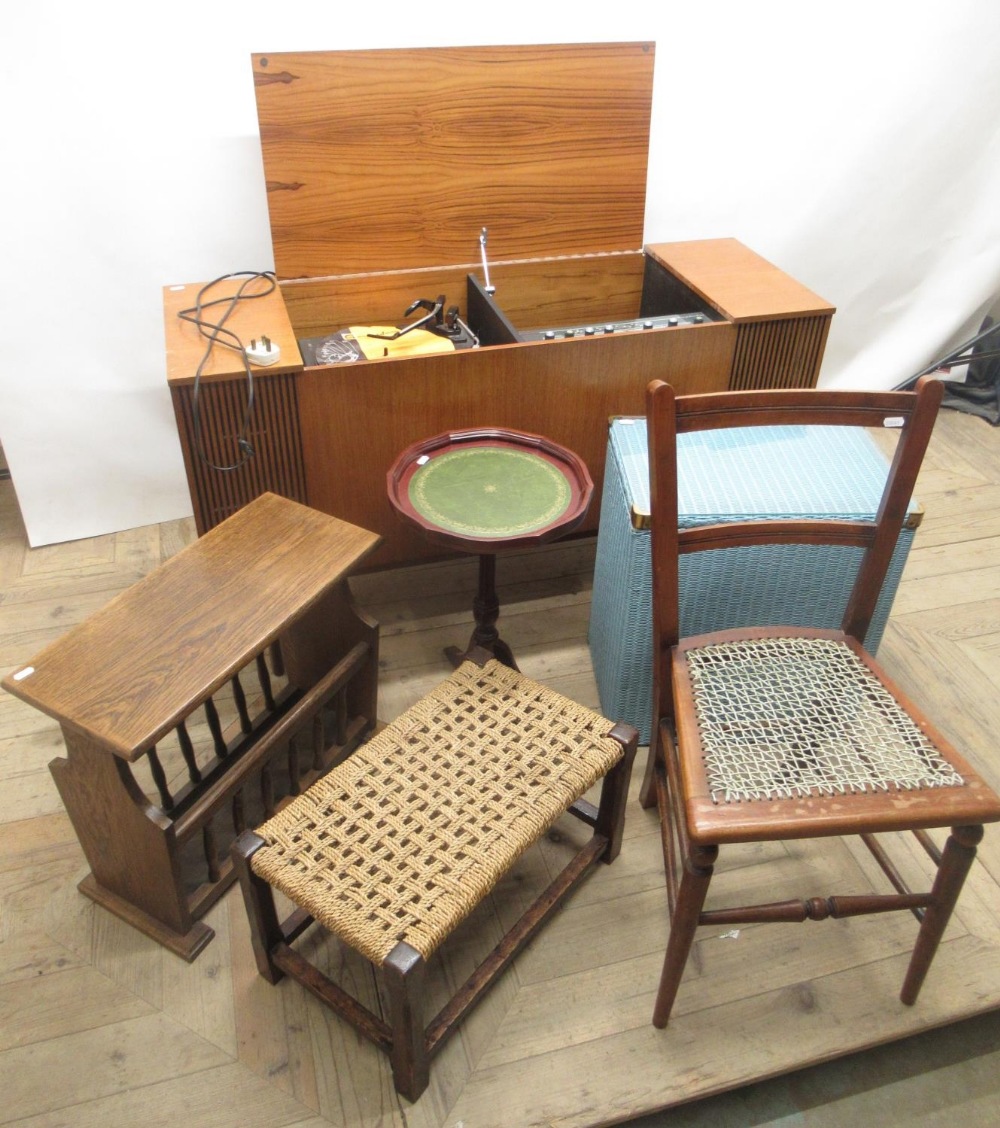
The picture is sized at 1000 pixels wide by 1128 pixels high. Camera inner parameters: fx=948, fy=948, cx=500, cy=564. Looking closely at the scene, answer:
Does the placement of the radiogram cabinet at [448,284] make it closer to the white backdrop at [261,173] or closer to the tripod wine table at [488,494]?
the tripod wine table at [488,494]

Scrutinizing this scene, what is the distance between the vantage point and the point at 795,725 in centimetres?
132

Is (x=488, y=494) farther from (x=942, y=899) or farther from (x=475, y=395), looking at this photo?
(x=942, y=899)

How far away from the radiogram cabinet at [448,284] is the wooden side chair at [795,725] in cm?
68

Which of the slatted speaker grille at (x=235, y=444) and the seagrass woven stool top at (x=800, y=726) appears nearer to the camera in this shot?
the seagrass woven stool top at (x=800, y=726)

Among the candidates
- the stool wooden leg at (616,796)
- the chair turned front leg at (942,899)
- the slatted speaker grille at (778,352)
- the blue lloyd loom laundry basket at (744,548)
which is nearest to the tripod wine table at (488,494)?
the blue lloyd loom laundry basket at (744,548)

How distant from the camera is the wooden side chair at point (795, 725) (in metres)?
1.20

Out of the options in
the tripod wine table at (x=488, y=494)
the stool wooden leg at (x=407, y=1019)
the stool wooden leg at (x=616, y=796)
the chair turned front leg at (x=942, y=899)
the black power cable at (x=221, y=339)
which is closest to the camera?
the stool wooden leg at (x=407, y=1019)

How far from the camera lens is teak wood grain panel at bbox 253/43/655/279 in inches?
75.3

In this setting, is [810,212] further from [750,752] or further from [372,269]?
[750,752]

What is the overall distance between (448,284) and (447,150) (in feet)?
0.93

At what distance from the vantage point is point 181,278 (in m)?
2.24

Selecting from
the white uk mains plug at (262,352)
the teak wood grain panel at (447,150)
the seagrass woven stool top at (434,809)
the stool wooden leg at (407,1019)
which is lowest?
the stool wooden leg at (407,1019)

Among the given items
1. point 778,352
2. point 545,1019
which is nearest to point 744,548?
point 778,352

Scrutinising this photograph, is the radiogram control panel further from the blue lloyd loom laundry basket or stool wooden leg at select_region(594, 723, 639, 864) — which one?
stool wooden leg at select_region(594, 723, 639, 864)
